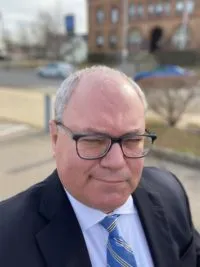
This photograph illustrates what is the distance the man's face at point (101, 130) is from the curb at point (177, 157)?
15.6ft

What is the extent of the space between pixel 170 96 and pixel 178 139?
89 centimetres

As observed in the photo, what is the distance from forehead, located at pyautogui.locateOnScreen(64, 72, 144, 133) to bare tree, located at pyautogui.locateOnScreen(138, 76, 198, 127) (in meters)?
6.10

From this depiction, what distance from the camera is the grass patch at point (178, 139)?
6.41 m

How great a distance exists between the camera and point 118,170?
1.23 m

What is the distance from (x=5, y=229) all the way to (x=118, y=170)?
18.5 inches

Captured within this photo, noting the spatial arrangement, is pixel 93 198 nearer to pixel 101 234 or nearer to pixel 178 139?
pixel 101 234

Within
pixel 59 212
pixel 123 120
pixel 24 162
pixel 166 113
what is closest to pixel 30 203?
pixel 59 212

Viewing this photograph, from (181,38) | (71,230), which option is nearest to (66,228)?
(71,230)

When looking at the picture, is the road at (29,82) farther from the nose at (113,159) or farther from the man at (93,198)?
the nose at (113,159)

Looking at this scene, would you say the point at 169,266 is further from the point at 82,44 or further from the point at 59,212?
the point at 82,44

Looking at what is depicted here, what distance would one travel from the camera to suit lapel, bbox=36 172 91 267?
129cm

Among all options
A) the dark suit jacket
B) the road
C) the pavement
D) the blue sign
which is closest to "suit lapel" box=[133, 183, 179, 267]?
the dark suit jacket

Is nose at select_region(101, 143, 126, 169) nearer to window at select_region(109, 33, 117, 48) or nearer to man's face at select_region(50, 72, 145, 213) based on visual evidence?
man's face at select_region(50, 72, 145, 213)

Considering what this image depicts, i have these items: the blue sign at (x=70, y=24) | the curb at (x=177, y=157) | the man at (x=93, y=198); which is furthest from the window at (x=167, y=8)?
the man at (x=93, y=198)
